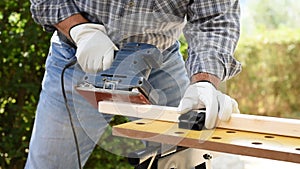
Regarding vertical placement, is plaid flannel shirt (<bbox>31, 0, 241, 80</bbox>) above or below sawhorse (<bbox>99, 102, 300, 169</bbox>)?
above

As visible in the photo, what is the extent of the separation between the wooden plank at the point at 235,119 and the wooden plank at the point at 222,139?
0.02 meters

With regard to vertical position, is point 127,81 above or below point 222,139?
above

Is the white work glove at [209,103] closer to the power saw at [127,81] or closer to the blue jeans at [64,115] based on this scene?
the power saw at [127,81]

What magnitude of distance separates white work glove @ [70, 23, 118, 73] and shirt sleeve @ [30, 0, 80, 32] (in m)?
0.08

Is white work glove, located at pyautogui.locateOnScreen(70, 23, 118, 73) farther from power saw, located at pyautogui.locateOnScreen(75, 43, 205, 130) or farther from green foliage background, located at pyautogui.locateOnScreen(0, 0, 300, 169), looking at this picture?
green foliage background, located at pyautogui.locateOnScreen(0, 0, 300, 169)

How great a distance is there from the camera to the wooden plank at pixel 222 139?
3.97ft

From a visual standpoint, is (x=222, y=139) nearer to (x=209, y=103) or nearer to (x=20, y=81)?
(x=209, y=103)

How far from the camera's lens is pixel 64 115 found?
1.81 meters

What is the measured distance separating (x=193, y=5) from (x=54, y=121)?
577 millimetres

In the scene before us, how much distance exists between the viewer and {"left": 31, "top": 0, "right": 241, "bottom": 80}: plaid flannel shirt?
165 centimetres

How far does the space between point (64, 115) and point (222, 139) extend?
26.7 inches

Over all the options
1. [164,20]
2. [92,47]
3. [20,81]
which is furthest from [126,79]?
[20,81]

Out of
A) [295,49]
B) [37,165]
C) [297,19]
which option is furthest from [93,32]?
[297,19]

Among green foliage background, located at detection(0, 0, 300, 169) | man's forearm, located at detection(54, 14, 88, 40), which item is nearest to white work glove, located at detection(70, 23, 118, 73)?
man's forearm, located at detection(54, 14, 88, 40)
